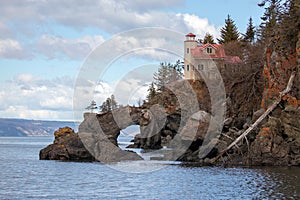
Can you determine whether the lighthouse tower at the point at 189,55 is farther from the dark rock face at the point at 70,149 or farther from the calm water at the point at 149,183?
the calm water at the point at 149,183

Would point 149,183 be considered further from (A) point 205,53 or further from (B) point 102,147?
(A) point 205,53

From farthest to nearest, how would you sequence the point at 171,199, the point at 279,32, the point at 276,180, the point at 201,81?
the point at 201,81 < the point at 279,32 < the point at 276,180 < the point at 171,199

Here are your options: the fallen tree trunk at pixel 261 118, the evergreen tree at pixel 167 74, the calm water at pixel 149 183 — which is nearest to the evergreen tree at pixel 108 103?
the evergreen tree at pixel 167 74

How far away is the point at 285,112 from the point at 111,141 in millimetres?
21993

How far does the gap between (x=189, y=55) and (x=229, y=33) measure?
1440 centimetres

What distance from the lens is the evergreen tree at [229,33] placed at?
100125 mm

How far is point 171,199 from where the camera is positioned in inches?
1303

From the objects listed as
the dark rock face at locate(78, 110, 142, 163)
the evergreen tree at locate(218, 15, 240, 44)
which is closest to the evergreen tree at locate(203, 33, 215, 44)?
the evergreen tree at locate(218, 15, 240, 44)

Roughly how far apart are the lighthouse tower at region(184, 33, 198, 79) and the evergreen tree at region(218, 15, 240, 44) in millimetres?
10985

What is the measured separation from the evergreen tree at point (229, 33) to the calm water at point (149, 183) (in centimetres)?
5030

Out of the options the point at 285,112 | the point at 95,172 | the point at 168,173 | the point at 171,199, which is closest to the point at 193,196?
the point at 171,199

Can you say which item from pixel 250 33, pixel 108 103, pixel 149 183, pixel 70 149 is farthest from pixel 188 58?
pixel 149 183

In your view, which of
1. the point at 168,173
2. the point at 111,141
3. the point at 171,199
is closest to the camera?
the point at 171,199

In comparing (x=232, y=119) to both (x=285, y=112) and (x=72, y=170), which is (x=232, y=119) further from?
(x=72, y=170)
